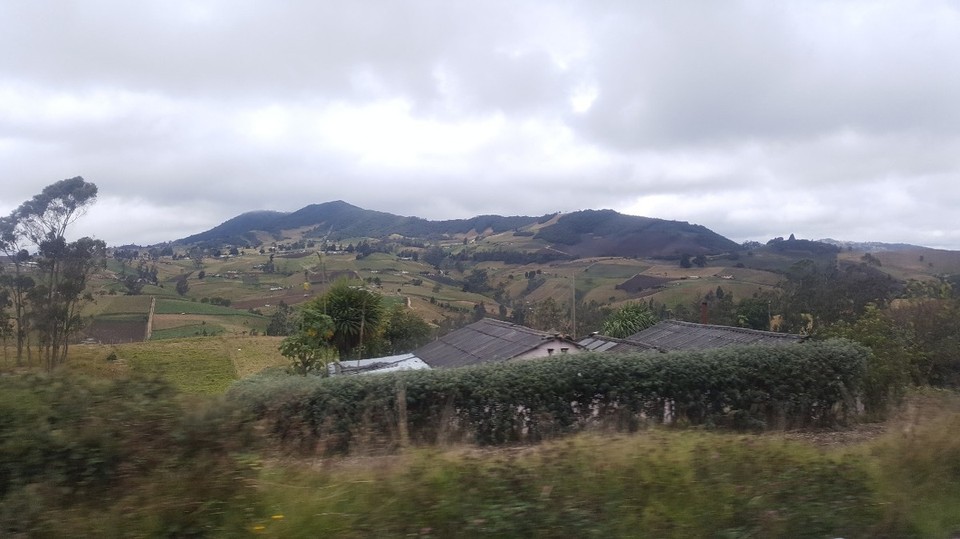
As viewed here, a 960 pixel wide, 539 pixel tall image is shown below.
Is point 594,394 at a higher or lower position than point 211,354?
higher

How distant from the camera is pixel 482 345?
71.2 ft

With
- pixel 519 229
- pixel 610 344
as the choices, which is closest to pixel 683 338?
pixel 610 344

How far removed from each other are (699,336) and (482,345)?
6.73 metres

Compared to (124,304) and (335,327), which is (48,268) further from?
(124,304)

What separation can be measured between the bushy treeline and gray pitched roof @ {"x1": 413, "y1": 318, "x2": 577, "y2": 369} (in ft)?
42.0

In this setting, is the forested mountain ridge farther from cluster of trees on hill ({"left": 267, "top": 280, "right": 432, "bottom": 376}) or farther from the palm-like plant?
cluster of trees on hill ({"left": 267, "top": 280, "right": 432, "bottom": 376})

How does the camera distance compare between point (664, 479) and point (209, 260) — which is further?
point (209, 260)

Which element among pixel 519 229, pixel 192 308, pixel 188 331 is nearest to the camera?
pixel 188 331

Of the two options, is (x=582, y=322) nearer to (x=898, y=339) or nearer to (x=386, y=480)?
(x=898, y=339)

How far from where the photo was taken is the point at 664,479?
16.8 ft

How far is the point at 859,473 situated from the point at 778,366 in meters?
6.92

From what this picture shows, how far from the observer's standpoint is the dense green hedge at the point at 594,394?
400 inches

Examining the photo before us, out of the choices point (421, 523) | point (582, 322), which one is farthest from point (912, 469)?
point (582, 322)

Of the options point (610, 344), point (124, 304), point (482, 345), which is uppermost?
point (610, 344)
